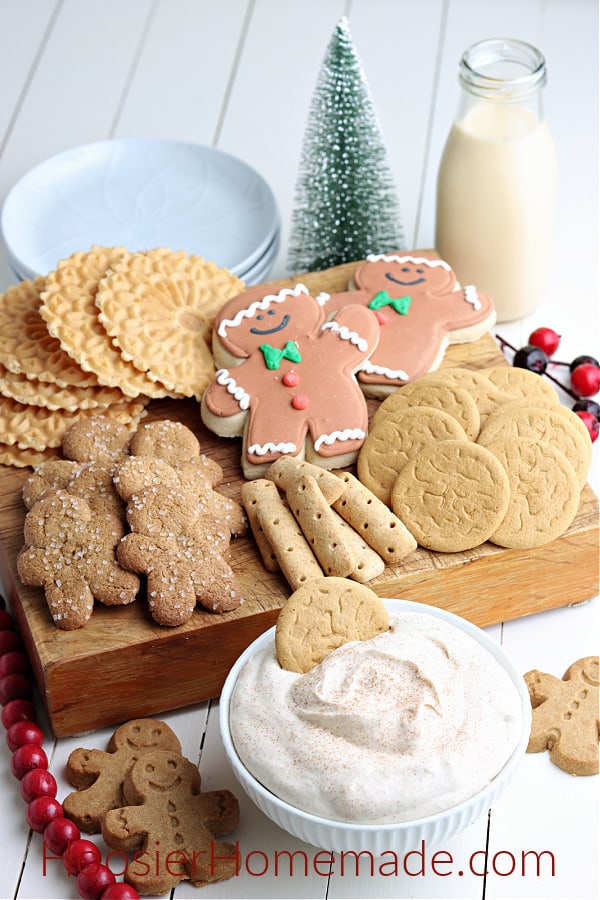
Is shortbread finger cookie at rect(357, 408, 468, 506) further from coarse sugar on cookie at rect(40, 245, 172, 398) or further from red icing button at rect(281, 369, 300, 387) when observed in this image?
coarse sugar on cookie at rect(40, 245, 172, 398)

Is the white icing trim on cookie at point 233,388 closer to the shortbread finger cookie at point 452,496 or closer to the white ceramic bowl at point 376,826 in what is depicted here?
the shortbread finger cookie at point 452,496

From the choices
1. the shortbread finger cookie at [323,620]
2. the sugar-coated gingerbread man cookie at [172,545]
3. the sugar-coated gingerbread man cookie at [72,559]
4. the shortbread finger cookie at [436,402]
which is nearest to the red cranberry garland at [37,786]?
the sugar-coated gingerbread man cookie at [72,559]

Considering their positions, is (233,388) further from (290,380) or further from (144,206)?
(144,206)

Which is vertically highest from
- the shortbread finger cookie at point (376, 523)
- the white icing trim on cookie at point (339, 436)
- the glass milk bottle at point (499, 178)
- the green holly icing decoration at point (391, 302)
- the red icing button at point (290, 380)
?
the glass milk bottle at point (499, 178)

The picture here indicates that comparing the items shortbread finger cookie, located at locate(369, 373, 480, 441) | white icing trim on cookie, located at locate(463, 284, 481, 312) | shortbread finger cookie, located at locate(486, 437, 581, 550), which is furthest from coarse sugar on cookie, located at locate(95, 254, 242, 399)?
shortbread finger cookie, located at locate(486, 437, 581, 550)

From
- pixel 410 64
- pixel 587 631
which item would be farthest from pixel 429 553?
pixel 410 64
